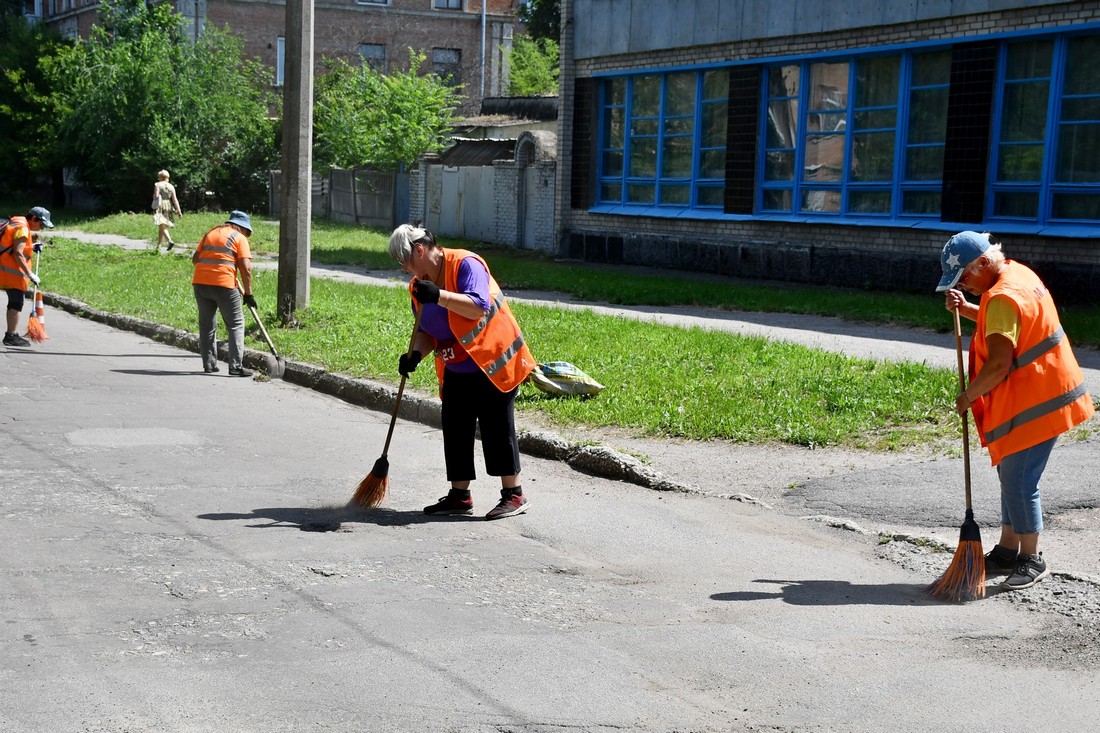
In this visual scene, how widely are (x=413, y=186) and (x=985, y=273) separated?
2756 centimetres

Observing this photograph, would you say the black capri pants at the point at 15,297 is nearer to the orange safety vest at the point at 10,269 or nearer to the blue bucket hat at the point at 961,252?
the orange safety vest at the point at 10,269

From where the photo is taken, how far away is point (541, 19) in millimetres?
62750

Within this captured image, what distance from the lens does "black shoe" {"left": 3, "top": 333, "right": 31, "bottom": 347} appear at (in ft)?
46.0

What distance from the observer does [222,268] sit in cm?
1247

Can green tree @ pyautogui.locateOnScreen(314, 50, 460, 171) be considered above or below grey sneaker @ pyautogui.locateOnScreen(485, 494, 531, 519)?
above

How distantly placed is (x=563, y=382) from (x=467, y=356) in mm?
3213

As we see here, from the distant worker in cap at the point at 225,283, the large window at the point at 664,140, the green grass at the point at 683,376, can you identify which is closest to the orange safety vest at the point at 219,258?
the distant worker in cap at the point at 225,283

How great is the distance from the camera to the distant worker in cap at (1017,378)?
5613 millimetres

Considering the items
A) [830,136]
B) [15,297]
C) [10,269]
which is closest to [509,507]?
[15,297]

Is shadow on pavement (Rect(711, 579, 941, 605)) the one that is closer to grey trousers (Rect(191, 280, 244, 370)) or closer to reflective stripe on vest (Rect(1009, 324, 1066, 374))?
reflective stripe on vest (Rect(1009, 324, 1066, 374))

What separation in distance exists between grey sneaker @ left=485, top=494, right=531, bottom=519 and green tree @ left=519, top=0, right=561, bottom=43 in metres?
57.1

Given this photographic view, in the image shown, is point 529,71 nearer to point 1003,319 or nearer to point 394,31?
point 394,31

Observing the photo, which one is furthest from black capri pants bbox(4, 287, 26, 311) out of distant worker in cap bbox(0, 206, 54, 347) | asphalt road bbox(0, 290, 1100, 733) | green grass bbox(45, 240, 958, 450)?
asphalt road bbox(0, 290, 1100, 733)

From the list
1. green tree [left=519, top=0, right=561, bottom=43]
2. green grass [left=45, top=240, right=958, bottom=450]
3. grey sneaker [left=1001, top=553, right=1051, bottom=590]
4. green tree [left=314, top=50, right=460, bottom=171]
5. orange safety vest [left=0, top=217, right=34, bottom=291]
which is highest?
green tree [left=519, top=0, right=561, bottom=43]
